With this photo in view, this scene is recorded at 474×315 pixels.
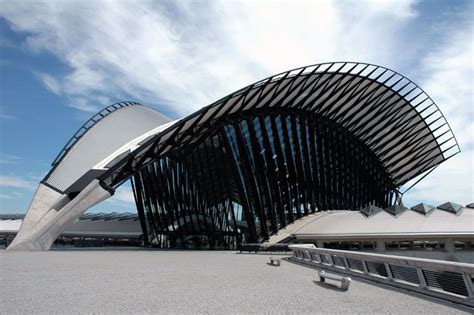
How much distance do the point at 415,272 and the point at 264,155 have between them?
105ft

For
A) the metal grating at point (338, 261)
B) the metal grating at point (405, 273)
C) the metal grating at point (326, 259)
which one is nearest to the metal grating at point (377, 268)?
the metal grating at point (405, 273)

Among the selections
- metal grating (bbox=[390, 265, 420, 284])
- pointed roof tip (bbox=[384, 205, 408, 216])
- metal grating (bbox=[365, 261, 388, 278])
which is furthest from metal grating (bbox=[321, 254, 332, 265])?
pointed roof tip (bbox=[384, 205, 408, 216])

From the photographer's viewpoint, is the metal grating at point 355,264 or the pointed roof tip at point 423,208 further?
the pointed roof tip at point 423,208

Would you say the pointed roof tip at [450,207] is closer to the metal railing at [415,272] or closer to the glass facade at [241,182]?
the glass facade at [241,182]

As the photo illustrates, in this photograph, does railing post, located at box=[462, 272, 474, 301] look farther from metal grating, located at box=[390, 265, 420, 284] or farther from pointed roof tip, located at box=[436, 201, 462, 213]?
pointed roof tip, located at box=[436, 201, 462, 213]

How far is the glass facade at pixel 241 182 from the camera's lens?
1524 inches

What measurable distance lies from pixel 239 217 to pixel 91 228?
87.0ft

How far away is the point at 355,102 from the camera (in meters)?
49.5

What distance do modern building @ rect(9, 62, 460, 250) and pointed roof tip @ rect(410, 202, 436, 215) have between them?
499 inches

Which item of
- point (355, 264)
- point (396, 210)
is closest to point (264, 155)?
point (396, 210)

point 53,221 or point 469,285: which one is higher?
point 53,221

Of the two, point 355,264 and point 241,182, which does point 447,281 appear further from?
point 241,182

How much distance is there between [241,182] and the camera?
38.0 m

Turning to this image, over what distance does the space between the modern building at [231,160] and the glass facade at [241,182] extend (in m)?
0.11
